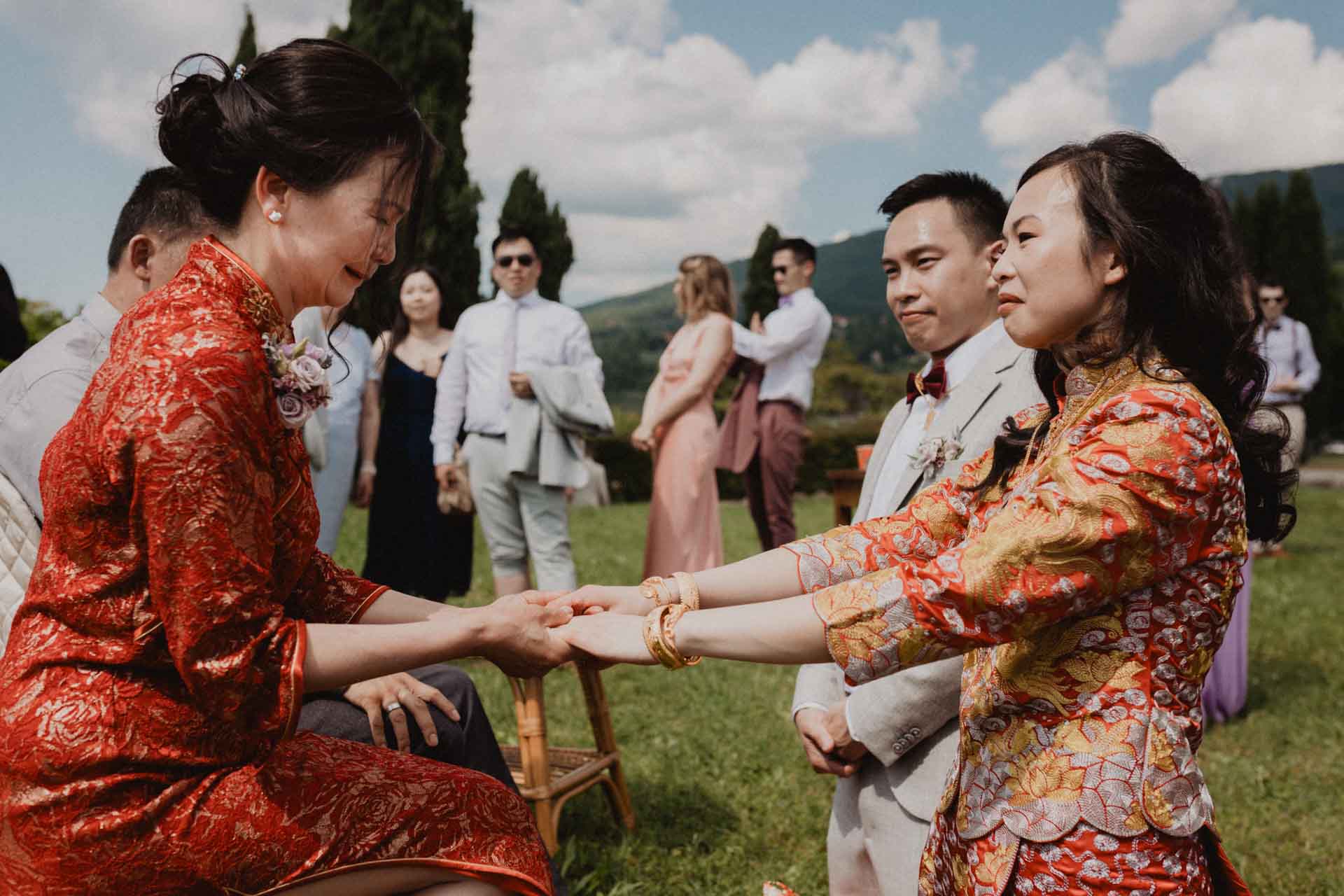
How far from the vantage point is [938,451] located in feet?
8.45

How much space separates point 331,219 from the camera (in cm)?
197

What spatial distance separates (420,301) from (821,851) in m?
4.39

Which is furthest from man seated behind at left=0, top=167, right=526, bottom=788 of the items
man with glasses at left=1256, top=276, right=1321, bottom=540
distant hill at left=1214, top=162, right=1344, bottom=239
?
distant hill at left=1214, top=162, right=1344, bottom=239

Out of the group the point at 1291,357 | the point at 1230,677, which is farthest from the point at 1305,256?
the point at 1230,677

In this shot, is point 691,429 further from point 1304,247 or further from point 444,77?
point 1304,247

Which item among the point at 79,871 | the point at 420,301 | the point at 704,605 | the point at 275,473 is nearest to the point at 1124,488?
the point at 704,605

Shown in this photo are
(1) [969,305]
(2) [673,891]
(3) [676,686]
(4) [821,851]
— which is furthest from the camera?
(3) [676,686]

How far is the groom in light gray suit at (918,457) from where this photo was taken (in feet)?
8.08

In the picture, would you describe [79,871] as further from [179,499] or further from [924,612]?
[924,612]

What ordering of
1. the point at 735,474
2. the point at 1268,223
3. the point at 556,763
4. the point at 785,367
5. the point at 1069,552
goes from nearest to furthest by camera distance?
the point at 1069,552 → the point at 556,763 → the point at 785,367 → the point at 735,474 → the point at 1268,223

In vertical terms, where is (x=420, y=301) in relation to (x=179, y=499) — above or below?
above

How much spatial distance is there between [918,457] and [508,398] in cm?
392

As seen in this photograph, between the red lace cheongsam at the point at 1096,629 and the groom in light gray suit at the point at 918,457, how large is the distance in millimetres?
650

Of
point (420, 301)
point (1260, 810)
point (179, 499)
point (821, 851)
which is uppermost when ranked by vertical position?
point (420, 301)
